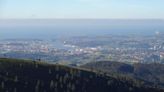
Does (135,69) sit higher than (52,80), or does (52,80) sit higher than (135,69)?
(52,80)

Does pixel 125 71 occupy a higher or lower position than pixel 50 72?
lower

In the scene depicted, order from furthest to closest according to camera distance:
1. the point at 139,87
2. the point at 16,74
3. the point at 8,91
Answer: the point at 139,87
the point at 16,74
the point at 8,91

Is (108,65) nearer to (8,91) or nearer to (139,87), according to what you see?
(139,87)

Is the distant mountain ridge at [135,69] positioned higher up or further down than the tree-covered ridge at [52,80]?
further down

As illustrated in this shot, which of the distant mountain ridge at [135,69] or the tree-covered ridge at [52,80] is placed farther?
the distant mountain ridge at [135,69]

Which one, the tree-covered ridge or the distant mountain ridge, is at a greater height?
the tree-covered ridge

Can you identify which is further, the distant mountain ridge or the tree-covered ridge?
the distant mountain ridge

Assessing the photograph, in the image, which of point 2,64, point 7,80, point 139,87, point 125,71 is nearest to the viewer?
point 7,80

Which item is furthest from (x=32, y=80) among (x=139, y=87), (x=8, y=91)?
(x=139, y=87)
